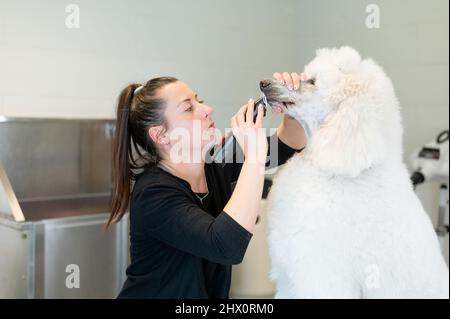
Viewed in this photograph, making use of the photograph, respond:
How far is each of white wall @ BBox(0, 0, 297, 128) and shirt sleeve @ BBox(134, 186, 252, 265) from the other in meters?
0.27

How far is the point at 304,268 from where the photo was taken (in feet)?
3.05

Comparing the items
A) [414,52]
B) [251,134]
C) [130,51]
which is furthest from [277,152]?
[414,52]

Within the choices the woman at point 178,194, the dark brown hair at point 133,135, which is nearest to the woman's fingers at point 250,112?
the woman at point 178,194

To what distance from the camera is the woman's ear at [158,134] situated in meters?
0.86

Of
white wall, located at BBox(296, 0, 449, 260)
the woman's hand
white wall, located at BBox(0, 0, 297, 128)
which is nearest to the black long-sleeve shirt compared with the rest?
the woman's hand

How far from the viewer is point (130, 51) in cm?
121

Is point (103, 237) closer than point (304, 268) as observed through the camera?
No

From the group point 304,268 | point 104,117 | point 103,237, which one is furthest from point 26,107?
point 304,268

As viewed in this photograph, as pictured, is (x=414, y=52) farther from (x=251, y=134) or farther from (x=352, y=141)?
(x=251, y=134)

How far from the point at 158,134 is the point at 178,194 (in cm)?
12

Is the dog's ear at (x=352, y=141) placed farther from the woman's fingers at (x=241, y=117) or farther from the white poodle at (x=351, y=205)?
the woman's fingers at (x=241, y=117)

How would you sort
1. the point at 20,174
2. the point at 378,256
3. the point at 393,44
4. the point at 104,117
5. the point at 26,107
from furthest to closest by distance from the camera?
the point at 393,44 → the point at 104,117 → the point at 26,107 → the point at 20,174 → the point at 378,256
